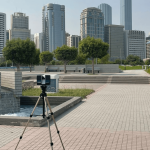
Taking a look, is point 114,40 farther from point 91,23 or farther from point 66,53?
point 66,53

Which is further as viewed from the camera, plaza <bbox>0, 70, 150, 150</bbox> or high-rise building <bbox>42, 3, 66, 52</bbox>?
high-rise building <bbox>42, 3, 66, 52</bbox>

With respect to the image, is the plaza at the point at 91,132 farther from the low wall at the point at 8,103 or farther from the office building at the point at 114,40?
the office building at the point at 114,40

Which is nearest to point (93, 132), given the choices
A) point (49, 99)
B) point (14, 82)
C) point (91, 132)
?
point (91, 132)

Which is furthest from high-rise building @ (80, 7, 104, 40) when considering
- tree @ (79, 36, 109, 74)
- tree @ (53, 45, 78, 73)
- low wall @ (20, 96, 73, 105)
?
low wall @ (20, 96, 73, 105)

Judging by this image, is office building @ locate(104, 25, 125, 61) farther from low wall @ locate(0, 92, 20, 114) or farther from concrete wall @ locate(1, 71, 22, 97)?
low wall @ locate(0, 92, 20, 114)

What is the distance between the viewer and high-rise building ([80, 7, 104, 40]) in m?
186

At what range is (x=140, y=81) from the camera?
82.8 ft

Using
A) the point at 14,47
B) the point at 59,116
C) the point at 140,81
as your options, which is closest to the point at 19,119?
the point at 59,116

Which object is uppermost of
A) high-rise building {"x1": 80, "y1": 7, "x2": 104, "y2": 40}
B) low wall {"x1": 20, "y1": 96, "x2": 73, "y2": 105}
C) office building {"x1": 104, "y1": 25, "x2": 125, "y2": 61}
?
high-rise building {"x1": 80, "y1": 7, "x2": 104, "y2": 40}

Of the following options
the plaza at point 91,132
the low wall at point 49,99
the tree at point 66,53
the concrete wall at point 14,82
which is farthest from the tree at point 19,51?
the plaza at point 91,132

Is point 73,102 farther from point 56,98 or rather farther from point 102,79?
point 102,79

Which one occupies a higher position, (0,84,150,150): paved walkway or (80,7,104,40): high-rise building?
(80,7,104,40): high-rise building

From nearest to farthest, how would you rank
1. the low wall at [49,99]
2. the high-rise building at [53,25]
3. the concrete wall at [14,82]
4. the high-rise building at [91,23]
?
the concrete wall at [14,82]
the low wall at [49,99]
the high-rise building at [91,23]
the high-rise building at [53,25]

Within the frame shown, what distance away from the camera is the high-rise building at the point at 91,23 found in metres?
186
